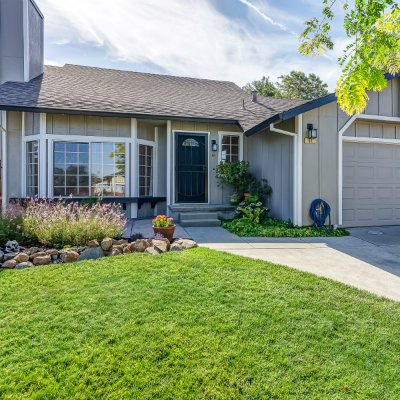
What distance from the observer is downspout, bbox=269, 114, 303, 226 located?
5840 mm

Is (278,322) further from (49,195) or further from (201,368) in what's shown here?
(49,195)

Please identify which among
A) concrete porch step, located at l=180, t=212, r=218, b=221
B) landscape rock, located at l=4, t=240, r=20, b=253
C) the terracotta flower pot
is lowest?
landscape rock, located at l=4, t=240, r=20, b=253

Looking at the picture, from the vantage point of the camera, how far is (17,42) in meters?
8.20

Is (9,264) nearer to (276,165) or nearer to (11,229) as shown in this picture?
(11,229)

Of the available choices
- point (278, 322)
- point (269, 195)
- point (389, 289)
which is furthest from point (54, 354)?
point (269, 195)

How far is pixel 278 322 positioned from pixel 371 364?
Result: 2.06 ft

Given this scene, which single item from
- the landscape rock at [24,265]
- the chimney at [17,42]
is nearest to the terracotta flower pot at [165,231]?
the landscape rock at [24,265]

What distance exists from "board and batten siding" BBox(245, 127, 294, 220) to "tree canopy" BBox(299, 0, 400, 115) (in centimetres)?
309

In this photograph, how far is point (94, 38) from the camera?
352 inches

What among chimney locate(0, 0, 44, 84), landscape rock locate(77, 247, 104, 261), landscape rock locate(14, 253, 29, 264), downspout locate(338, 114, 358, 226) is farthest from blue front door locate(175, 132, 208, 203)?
chimney locate(0, 0, 44, 84)

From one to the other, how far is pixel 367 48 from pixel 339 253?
113 inches

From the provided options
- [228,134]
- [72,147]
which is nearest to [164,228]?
[72,147]

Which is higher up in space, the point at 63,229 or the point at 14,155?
the point at 14,155

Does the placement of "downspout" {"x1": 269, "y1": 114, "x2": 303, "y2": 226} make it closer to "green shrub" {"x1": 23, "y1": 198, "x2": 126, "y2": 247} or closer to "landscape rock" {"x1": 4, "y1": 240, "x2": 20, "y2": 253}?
"green shrub" {"x1": 23, "y1": 198, "x2": 126, "y2": 247}
